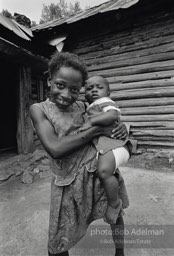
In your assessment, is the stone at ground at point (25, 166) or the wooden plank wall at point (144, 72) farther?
the wooden plank wall at point (144, 72)

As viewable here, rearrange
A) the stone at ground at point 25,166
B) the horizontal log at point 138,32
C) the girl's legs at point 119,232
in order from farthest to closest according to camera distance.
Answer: the horizontal log at point 138,32 → the stone at ground at point 25,166 → the girl's legs at point 119,232

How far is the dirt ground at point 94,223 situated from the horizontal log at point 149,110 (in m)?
1.54

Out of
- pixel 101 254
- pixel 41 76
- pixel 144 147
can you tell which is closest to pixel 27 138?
pixel 41 76

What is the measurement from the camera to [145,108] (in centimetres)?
479

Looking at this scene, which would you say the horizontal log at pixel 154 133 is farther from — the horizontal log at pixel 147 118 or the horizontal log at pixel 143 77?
the horizontal log at pixel 143 77

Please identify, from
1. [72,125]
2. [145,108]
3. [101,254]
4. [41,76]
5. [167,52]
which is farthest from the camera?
[41,76]

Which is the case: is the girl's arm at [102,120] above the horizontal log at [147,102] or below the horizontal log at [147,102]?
below

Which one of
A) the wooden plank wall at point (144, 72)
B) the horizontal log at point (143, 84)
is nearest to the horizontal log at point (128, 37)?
the wooden plank wall at point (144, 72)

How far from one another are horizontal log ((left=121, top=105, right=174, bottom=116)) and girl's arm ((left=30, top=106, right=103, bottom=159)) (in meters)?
3.87

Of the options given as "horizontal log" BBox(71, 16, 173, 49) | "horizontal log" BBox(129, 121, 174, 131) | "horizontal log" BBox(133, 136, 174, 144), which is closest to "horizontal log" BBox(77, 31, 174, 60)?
"horizontal log" BBox(71, 16, 173, 49)

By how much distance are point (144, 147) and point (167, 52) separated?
238 centimetres

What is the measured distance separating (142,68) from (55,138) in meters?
4.26

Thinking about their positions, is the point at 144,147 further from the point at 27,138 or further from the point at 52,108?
the point at 52,108

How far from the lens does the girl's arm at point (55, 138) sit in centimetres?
104
